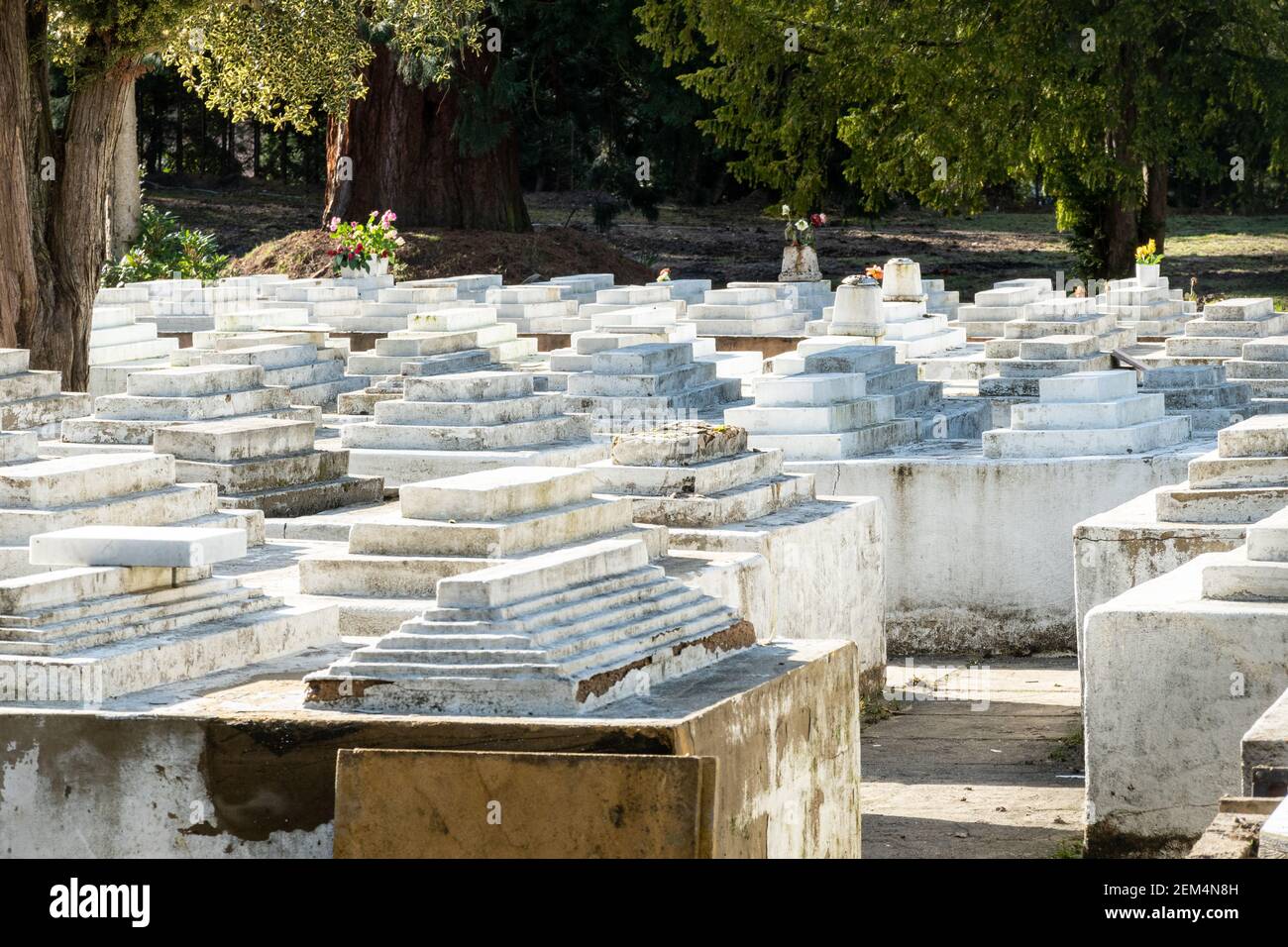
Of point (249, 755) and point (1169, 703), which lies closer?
point (249, 755)

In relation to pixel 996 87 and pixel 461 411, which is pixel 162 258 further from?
pixel 461 411

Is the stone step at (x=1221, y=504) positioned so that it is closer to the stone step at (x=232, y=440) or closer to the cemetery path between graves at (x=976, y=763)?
the cemetery path between graves at (x=976, y=763)

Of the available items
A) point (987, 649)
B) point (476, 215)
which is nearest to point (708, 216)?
point (476, 215)

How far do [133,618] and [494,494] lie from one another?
6.00 feet

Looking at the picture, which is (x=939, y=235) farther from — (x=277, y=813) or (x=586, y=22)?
(x=277, y=813)

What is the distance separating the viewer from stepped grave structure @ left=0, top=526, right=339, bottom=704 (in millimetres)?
Answer: 6805

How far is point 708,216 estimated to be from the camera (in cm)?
4531

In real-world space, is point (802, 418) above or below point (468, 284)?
below

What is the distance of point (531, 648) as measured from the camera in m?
6.61

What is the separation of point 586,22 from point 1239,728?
2779 centimetres

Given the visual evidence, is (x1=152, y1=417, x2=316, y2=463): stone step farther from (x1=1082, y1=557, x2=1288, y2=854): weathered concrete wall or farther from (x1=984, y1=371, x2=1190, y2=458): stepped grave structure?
(x1=1082, y1=557, x2=1288, y2=854): weathered concrete wall

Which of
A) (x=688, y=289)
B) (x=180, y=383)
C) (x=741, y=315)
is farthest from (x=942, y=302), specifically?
(x=180, y=383)

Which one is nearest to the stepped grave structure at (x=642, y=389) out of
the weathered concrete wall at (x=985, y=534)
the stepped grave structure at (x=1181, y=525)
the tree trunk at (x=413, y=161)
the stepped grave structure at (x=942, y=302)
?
the weathered concrete wall at (x=985, y=534)

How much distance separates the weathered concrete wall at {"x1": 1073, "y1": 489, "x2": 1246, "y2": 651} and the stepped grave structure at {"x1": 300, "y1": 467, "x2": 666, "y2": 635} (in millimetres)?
2637
